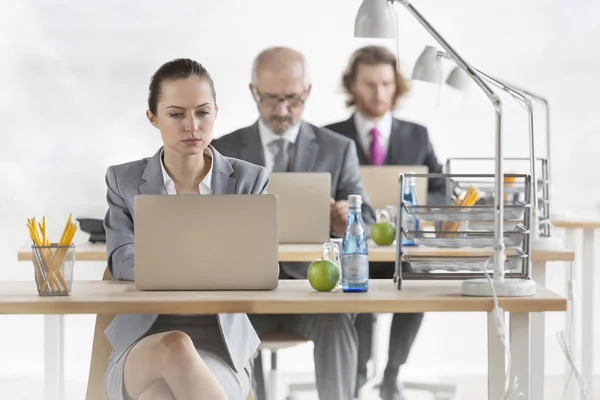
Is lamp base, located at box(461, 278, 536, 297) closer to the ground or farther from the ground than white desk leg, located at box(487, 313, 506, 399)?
farther from the ground

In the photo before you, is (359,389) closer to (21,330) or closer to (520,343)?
(520,343)

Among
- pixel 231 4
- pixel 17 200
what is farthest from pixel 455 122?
pixel 17 200

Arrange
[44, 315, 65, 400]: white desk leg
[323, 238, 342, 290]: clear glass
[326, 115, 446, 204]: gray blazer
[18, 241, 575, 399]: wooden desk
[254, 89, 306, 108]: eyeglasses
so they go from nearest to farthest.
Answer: [323, 238, 342, 290]: clear glass
[18, 241, 575, 399]: wooden desk
[44, 315, 65, 400]: white desk leg
[254, 89, 306, 108]: eyeglasses
[326, 115, 446, 204]: gray blazer

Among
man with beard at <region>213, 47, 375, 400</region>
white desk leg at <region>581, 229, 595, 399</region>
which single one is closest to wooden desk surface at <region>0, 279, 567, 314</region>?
man with beard at <region>213, 47, 375, 400</region>

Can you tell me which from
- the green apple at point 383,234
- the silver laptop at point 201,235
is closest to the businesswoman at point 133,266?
the silver laptop at point 201,235

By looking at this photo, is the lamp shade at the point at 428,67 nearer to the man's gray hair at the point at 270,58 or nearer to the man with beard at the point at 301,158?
the man with beard at the point at 301,158

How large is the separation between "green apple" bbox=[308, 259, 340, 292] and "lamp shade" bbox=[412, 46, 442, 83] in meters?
1.17

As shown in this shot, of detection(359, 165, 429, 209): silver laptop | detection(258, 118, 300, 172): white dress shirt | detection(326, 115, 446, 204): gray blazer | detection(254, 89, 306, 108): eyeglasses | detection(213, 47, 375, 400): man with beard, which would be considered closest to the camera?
detection(213, 47, 375, 400): man with beard

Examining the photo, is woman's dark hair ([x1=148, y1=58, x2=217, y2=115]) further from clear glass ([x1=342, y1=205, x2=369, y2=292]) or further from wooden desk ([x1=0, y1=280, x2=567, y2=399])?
wooden desk ([x1=0, y1=280, x2=567, y2=399])

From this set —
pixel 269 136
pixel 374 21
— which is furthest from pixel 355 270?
pixel 269 136

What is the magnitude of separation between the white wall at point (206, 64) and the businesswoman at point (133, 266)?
4375mm

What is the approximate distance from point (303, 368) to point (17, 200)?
2.72 meters

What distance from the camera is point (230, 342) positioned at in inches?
95.4

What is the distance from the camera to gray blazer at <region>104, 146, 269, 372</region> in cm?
243
